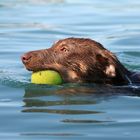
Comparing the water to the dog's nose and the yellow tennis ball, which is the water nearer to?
the yellow tennis ball

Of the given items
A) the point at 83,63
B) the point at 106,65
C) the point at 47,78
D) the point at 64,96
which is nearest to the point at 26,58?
the point at 47,78

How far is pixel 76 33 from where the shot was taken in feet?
59.9

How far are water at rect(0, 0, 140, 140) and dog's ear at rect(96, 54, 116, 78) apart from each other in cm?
38

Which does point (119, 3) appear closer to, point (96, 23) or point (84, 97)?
point (96, 23)

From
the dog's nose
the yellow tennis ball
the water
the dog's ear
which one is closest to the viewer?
the water

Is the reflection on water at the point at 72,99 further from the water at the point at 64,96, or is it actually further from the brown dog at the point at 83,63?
the brown dog at the point at 83,63

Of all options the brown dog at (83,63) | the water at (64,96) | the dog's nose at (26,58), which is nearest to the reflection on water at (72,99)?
the water at (64,96)

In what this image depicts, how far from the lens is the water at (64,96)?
8109 mm

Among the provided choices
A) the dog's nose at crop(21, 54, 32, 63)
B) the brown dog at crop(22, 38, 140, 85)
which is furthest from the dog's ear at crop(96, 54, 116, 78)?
the dog's nose at crop(21, 54, 32, 63)

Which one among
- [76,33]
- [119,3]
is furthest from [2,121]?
[119,3]

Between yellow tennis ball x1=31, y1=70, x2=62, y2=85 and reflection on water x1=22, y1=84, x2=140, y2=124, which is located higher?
yellow tennis ball x1=31, y1=70, x2=62, y2=85

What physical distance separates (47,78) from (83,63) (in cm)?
98

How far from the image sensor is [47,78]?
1089cm

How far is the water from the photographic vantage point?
8.11 metres
